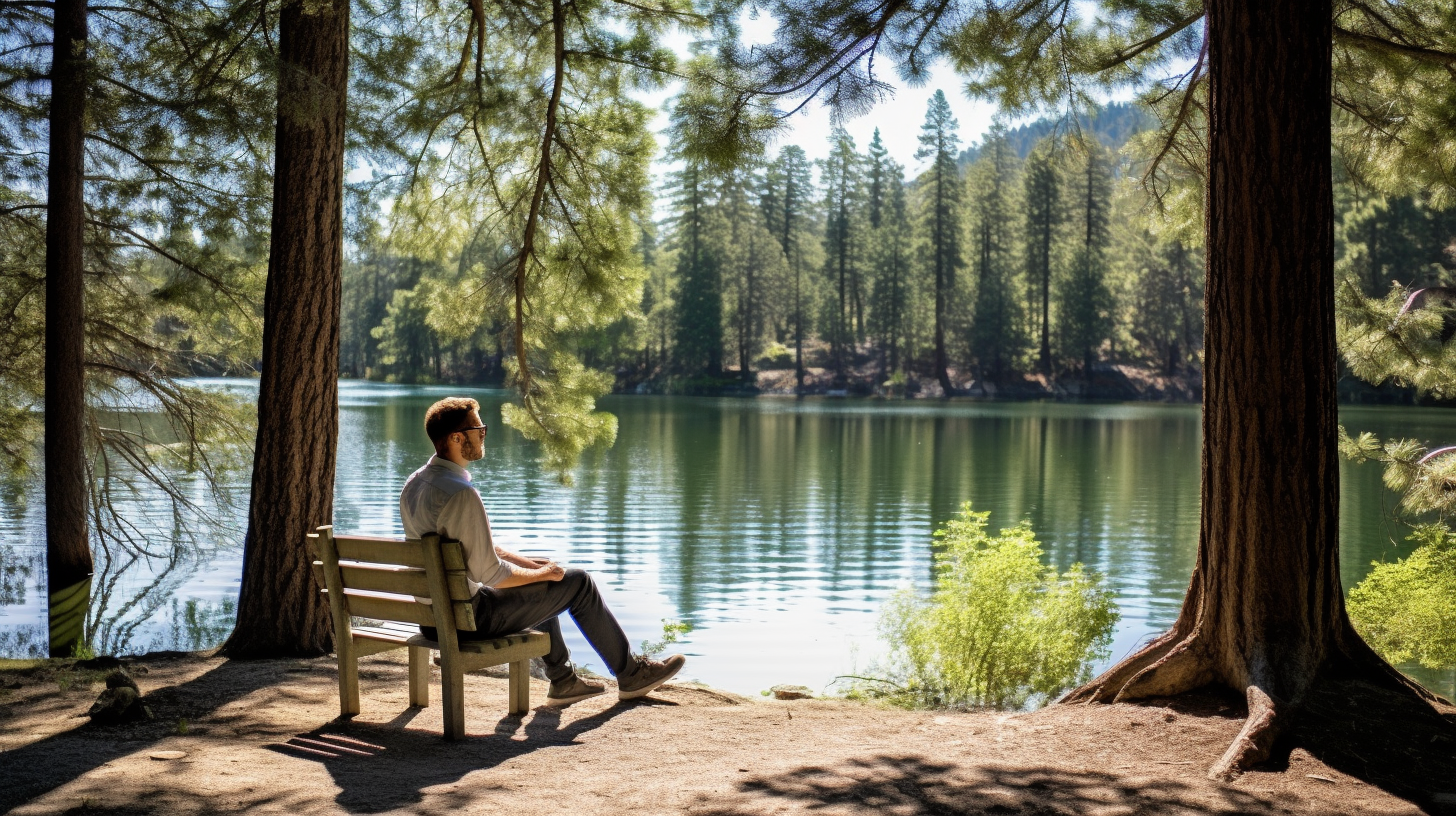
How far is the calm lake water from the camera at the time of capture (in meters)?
9.80

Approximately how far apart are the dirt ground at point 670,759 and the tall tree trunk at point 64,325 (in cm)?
263

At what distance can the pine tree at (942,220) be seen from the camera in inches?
2301

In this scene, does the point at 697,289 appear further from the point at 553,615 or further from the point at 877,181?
the point at 553,615

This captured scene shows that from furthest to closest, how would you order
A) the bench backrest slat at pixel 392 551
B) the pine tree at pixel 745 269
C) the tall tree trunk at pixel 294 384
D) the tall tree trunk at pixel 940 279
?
1. the pine tree at pixel 745 269
2. the tall tree trunk at pixel 940 279
3. the tall tree trunk at pixel 294 384
4. the bench backrest slat at pixel 392 551

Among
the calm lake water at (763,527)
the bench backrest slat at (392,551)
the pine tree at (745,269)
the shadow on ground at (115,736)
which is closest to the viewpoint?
the shadow on ground at (115,736)

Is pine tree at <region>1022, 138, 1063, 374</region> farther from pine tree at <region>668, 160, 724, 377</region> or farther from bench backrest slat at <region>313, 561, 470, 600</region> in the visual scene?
bench backrest slat at <region>313, 561, 470, 600</region>

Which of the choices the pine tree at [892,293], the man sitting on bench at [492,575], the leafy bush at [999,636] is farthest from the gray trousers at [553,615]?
the pine tree at [892,293]

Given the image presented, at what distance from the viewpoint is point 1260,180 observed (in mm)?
4000

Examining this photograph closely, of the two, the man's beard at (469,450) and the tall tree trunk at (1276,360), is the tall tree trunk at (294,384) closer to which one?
the man's beard at (469,450)

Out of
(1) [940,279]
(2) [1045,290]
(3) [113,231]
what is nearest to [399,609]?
(3) [113,231]

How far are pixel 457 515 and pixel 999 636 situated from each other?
155 inches

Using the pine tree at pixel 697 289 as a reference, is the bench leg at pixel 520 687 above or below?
below

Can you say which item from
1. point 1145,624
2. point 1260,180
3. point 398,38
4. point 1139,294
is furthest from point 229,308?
point 1139,294

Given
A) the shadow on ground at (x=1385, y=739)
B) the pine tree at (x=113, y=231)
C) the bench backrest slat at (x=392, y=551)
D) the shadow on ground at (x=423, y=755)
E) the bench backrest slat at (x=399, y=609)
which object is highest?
the pine tree at (x=113, y=231)
